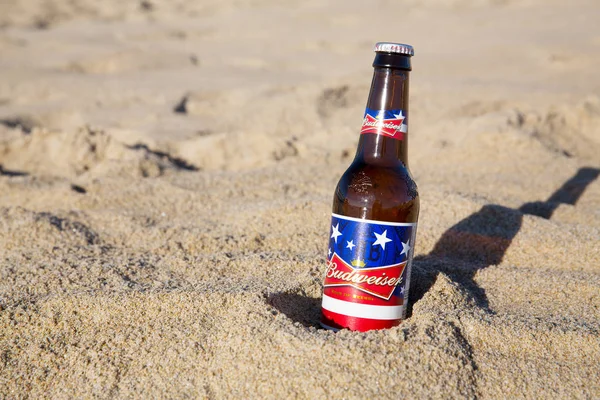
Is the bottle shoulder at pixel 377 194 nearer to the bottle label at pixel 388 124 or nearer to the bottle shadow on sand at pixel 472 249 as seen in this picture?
the bottle label at pixel 388 124

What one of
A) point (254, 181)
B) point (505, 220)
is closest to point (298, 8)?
point (254, 181)

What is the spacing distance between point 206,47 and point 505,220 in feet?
22.8

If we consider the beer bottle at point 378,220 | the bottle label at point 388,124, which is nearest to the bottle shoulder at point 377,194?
the beer bottle at point 378,220

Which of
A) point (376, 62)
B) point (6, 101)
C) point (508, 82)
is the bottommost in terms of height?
point (6, 101)

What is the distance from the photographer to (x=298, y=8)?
11039mm

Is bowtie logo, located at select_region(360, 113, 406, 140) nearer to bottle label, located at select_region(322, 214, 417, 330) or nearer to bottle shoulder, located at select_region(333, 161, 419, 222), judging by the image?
bottle shoulder, located at select_region(333, 161, 419, 222)

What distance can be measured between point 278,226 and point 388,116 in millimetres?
1028

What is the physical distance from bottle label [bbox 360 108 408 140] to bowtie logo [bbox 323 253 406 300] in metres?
0.41

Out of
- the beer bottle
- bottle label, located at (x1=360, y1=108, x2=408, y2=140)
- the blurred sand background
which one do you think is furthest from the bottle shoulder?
the blurred sand background

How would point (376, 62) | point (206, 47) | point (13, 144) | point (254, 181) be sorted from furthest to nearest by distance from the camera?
point (206, 47), point (13, 144), point (254, 181), point (376, 62)

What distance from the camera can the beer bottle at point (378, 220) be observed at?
187 centimetres

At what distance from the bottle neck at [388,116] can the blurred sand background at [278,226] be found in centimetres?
47

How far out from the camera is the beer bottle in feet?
6.12

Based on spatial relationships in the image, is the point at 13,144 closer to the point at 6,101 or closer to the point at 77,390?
the point at 6,101
